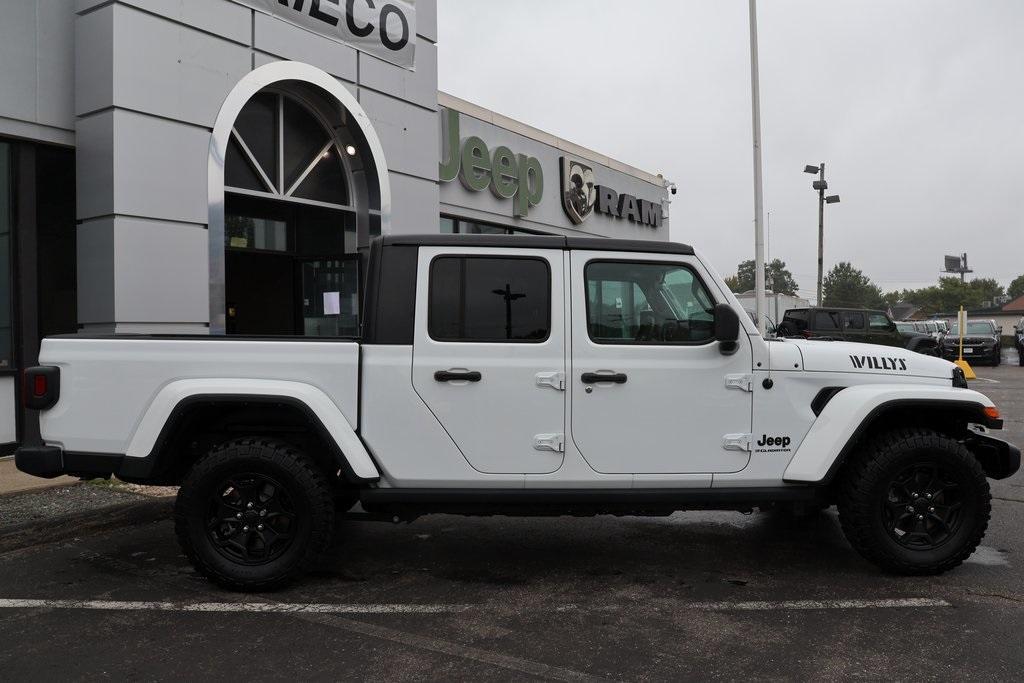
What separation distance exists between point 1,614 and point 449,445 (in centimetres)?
250

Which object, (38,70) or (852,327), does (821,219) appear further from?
(38,70)

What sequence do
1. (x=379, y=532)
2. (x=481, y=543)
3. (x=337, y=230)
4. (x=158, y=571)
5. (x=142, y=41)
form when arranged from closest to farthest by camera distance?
1. (x=158, y=571)
2. (x=481, y=543)
3. (x=379, y=532)
4. (x=142, y=41)
5. (x=337, y=230)

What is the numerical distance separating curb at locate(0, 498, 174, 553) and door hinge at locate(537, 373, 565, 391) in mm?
3449

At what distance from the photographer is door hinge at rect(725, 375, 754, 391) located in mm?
4348

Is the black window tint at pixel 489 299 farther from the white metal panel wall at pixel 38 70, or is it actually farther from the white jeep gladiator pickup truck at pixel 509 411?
the white metal panel wall at pixel 38 70

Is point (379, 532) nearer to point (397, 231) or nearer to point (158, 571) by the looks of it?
point (158, 571)

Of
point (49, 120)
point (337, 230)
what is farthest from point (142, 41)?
point (337, 230)

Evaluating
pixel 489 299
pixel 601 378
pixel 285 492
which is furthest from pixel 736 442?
pixel 285 492

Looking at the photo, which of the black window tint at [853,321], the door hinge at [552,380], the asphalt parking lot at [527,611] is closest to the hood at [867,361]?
the asphalt parking lot at [527,611]

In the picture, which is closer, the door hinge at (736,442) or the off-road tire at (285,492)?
the off-road tire at (285,492)

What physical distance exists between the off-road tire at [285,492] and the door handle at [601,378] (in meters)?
1.57

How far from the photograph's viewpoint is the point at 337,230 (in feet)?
36.2

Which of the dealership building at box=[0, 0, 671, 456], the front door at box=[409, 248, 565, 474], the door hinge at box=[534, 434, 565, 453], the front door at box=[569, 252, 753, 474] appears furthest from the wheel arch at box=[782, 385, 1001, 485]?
the dealership building at box=[0, 0, 671, 456]

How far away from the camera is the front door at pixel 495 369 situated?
4.28 m
